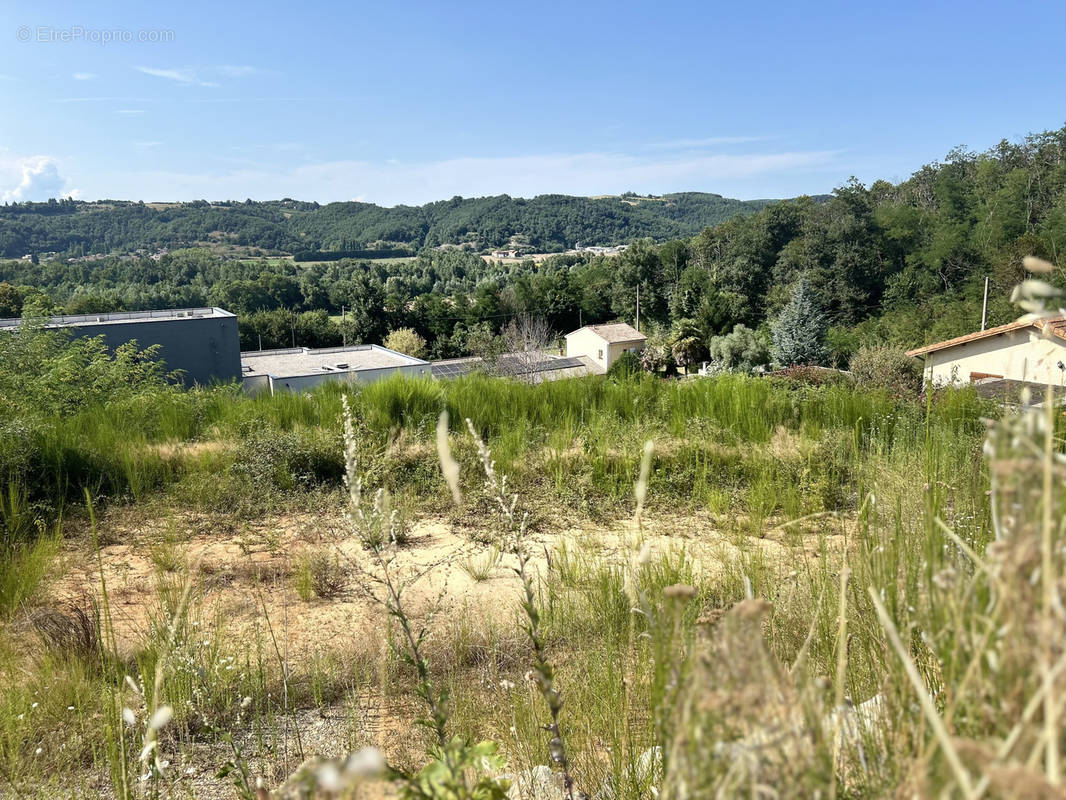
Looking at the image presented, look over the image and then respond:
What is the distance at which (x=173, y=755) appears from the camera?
2043mm

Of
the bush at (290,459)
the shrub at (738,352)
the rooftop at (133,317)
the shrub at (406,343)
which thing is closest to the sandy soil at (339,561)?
the bush at (290,459)

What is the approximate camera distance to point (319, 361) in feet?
102

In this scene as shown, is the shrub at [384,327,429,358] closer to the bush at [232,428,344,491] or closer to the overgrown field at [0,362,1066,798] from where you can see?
the overgrown field at [0,362,1066,798]

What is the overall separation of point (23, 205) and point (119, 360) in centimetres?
7984

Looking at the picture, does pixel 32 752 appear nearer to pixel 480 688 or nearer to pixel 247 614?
A: pixel 247 614

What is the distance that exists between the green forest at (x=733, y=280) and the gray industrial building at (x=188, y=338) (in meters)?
3.91

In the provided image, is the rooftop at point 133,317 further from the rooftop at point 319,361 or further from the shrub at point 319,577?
the shrub at point 319,577

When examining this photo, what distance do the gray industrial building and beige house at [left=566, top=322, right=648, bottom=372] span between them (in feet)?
54.5

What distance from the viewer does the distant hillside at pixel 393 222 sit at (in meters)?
79.3

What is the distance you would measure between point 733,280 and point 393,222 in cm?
7238

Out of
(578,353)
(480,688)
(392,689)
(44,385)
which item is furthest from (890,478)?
(578,353)

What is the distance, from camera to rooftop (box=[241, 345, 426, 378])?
28000 mm

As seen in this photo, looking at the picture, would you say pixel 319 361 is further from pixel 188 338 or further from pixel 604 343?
pixel 604 343

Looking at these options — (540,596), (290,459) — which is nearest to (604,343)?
(290,459)
